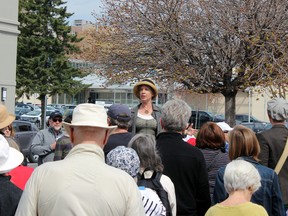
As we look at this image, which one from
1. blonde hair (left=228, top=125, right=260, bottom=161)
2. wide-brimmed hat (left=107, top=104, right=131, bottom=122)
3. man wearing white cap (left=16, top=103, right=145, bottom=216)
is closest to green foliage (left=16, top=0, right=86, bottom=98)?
wide-brimmed hat (left=107, top=104, right=131, bottom=122)

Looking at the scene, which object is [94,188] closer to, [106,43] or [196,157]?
[196,157]

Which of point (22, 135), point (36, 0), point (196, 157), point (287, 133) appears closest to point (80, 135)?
point (196, 157)

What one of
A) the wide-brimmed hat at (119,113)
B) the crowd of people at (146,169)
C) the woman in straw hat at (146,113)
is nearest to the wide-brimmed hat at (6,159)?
the crowd of people at (146,169)

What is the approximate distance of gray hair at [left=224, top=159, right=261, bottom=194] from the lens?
12.7ft

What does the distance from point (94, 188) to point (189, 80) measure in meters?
15.1

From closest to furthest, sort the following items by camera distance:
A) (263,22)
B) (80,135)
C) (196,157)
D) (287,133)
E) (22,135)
→ (80,135) → (196,157) → (287,133) → (263,22) → (22,135)

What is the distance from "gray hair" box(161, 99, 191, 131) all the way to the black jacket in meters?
0.16

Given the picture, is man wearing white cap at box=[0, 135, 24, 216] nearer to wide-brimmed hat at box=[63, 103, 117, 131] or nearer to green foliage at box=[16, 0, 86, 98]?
wide-brimmed hat at box=[63, 103, 117, 131]

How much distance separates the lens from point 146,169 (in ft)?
13.3

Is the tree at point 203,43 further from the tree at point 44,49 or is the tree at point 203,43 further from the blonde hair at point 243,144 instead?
the tree at point 44,49

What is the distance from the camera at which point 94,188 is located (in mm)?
2650

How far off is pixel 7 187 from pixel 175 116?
187 centimetres

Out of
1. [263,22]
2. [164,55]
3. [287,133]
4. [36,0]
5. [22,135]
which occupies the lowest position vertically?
[22,135]

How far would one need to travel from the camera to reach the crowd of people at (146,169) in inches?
105
